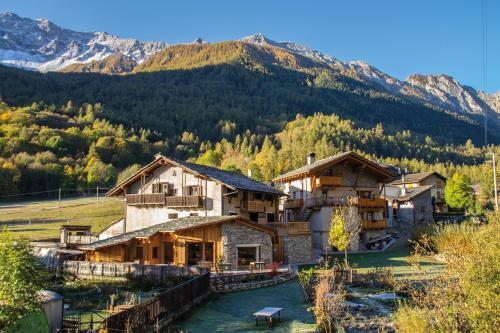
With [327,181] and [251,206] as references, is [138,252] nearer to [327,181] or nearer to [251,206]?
[251,206]

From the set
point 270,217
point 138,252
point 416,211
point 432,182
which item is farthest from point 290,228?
point 432,182

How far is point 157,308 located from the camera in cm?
1847

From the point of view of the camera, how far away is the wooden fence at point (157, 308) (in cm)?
1517

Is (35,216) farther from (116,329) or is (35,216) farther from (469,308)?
(469,308)

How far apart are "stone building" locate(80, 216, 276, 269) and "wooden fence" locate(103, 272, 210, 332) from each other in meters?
7.76

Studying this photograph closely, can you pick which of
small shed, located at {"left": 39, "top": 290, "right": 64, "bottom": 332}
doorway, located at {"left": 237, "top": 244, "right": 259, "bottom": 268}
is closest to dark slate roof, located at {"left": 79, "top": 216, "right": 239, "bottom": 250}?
doorway, located at {"left": 237, "top": 244, "right": 259, "bottom": 268}

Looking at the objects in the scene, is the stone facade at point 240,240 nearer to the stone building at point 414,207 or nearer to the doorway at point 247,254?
the doorway at point 247,254

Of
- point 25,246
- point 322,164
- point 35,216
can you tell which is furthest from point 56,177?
point 25,246

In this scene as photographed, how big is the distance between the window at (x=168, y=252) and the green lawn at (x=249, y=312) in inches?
379

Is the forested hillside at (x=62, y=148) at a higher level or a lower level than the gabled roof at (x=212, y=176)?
higher

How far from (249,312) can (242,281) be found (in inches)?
249

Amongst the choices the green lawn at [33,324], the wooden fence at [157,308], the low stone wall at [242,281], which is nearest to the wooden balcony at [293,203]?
the low stone wall at [242,281]

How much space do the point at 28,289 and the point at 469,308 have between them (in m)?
13.1

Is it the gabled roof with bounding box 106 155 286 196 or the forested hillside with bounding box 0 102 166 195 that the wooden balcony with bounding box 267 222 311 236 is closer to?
the gabled roof with bounding box 106 155 286 196
